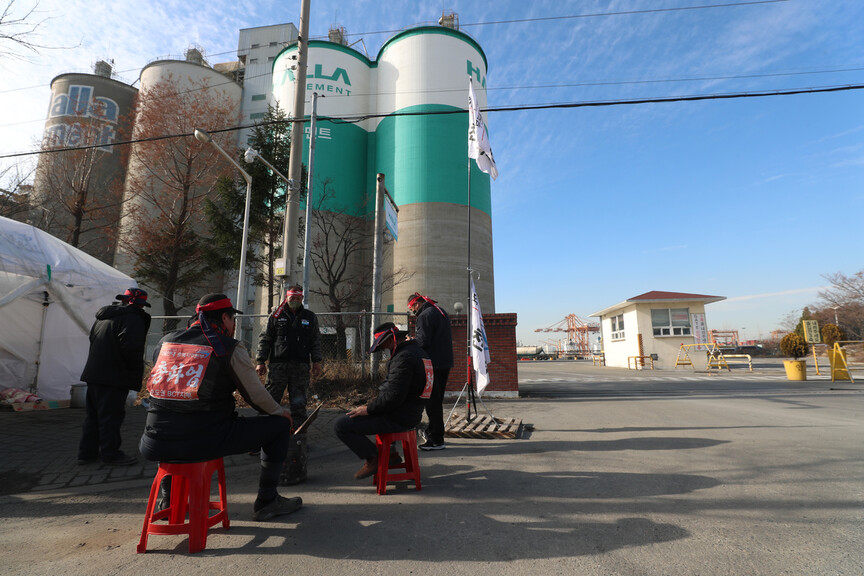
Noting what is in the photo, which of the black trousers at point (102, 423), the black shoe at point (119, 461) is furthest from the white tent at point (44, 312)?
the black shoe at point (119, 461)

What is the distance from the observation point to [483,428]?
5.89 meters

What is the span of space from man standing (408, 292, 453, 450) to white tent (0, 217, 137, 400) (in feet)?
27.1

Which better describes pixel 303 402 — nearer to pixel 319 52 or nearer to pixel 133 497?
pixel 133 497

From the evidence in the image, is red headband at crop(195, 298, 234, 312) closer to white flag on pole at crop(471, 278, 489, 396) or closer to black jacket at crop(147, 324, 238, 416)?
black jacket at crop(147, 324, 238, 416)

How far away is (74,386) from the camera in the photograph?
829cm

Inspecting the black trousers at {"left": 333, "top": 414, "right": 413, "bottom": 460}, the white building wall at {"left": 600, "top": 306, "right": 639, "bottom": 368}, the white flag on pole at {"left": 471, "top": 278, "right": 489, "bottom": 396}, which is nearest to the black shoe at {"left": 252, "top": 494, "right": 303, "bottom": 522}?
the black trousers at {"left": 333, "top": 414, "right": 413, "bottom": 460}

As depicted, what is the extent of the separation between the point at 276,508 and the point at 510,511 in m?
1.75

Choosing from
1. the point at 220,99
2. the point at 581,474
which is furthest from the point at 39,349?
the point at 220,99

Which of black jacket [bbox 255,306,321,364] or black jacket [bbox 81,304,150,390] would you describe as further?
black jacket [bbox 255,306,321,364]

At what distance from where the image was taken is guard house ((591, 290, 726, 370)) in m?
22.3

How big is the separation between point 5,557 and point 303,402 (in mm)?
2494

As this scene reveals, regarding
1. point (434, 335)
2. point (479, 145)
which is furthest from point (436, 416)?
point (479, 145)

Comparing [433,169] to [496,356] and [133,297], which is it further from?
[133,297]

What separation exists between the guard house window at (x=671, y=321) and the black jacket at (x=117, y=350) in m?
24.2
